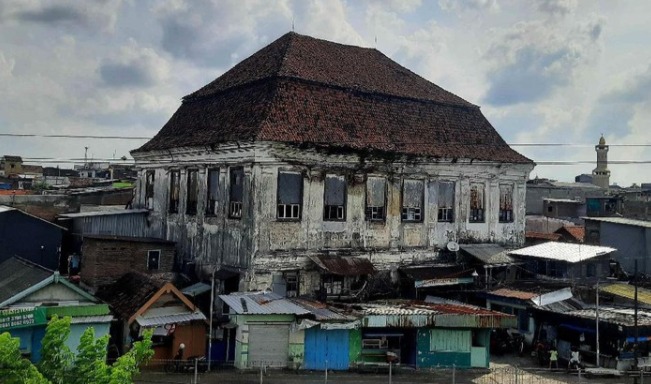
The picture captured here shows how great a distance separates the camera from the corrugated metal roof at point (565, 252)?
25.8 metres

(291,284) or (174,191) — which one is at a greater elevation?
(174,191)

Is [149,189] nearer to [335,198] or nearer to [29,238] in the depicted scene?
[29,238]

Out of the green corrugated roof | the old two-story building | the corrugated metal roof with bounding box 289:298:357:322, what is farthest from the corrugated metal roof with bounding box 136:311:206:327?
the corrugated metal roof with bounding box 289:298:357:322

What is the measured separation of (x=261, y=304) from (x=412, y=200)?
378 inches

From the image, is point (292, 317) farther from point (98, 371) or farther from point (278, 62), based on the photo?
point (278, 62)

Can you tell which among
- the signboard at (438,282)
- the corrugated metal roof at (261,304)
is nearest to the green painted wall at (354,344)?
the corrugated metal roof at (261,304)

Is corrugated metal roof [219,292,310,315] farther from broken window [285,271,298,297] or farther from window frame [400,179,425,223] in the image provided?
window frame [400,179,425,223]

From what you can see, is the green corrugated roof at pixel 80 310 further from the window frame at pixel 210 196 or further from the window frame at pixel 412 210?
the window frame at pixel 412 210

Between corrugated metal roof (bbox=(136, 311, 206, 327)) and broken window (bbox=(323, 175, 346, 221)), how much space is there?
6749 mm

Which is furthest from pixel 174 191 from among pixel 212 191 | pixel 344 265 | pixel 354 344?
pixel 354 344

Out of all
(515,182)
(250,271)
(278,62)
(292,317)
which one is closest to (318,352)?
(292,317)

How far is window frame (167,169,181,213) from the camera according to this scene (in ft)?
90.0

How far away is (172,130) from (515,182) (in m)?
17.9

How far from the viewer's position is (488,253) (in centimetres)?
2758
